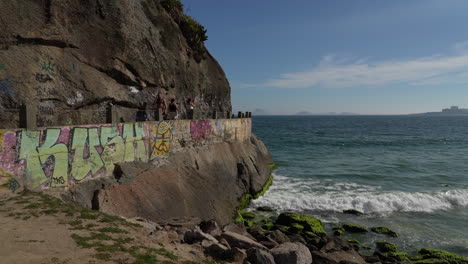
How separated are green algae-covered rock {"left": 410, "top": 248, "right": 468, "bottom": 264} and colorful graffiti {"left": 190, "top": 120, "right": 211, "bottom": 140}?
13142 mm

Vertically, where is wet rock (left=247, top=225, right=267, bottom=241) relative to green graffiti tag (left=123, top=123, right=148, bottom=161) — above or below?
below

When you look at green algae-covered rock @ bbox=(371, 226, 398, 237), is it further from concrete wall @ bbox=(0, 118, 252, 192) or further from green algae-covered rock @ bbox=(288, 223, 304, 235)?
concrete wall @ bbox=(0, 118, 252, 192)

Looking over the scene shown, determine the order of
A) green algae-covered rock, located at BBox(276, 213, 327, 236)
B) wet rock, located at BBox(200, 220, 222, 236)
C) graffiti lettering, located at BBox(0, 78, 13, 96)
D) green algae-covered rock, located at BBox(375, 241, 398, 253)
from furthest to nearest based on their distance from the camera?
green algae-covered rock, located at BBox(276, 213, 327, 236), green algae-covered rock, located at BBox(375, 241, 398, 253), graffiti lettering, located at BBox(0, 78, 13, 96), wet rock, located at BBox(200, 220, 222, 236)

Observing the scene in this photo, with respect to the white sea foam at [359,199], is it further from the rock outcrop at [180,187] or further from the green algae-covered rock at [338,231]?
the green algae-covered rock at [338,231]

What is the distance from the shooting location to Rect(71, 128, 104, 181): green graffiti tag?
10938 mm

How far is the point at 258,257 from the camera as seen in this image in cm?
834

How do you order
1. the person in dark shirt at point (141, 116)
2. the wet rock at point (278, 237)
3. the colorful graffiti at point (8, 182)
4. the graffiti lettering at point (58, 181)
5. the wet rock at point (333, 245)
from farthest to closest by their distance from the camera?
the person in dark shirt at point (141, 116), the wet rock at point (278, 237), the wet rock at point (333, 245), the graffiti lettering at point (58, 181), the colorful graffiti at point (8, 182)

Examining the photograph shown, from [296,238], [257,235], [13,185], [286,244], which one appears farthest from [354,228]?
[13,185]

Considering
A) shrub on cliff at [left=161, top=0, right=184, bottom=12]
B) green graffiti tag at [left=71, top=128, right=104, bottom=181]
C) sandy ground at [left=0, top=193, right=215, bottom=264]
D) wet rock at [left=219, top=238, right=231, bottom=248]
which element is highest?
shrub on cliff at [left=161, top=0, right=184, bottom=12]

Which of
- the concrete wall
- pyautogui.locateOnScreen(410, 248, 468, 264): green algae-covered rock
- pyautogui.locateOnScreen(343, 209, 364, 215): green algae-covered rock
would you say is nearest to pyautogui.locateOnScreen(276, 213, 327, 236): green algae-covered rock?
pyautogui.locateOnScreen(343, 209, 364, 215): green algae-covered rock

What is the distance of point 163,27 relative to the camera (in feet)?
70.7

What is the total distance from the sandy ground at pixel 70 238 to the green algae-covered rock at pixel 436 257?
10549 millimetres

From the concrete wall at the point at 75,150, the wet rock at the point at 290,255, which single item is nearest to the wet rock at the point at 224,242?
the wet rock at the point at 290,255

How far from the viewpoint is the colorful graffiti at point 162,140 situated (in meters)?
14.9
